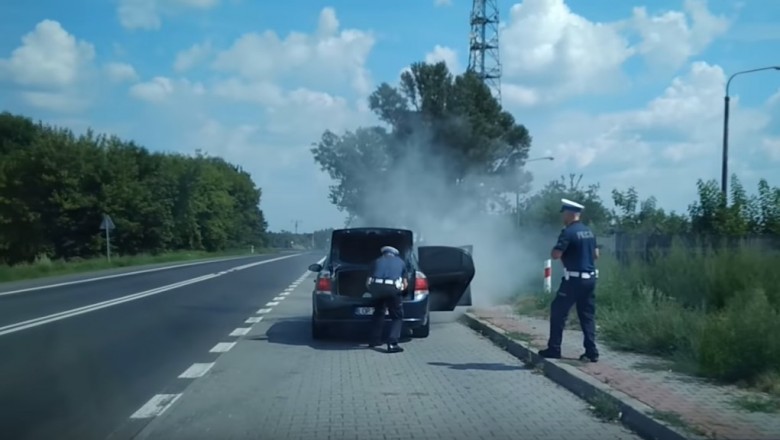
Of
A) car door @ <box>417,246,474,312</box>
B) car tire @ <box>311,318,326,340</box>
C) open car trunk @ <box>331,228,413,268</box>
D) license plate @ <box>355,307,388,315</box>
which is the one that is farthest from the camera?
car door @ <box>417,246,474,312</box>

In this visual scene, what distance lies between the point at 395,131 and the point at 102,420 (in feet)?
112

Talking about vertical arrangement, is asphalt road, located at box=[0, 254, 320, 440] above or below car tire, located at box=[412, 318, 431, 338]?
below

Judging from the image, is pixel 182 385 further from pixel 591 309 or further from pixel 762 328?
pixel 762 328

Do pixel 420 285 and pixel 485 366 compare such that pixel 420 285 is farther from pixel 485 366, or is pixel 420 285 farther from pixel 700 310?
pixel 700 310

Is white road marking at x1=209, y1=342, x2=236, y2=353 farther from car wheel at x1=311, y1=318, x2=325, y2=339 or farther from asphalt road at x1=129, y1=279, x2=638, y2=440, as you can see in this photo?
car wheel at x1=311, y1=318, x2=325, y2=339

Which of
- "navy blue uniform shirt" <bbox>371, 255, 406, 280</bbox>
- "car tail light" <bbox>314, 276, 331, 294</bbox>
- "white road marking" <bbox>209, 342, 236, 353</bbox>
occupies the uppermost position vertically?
"navy blue uniform shirt" <bbox>371, 255, 406, 280</bbox>

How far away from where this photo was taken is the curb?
7.75 m

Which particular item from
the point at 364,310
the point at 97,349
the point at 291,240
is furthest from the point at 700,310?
the point at 291,240

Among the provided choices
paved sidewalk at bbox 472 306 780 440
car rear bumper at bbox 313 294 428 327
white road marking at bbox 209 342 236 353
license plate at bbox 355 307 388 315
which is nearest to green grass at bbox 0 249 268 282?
white road marking at bbox 209 342 236 353

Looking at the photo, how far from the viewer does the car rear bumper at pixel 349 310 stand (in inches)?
578

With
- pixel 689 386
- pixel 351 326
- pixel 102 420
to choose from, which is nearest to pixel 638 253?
pixel 351 326

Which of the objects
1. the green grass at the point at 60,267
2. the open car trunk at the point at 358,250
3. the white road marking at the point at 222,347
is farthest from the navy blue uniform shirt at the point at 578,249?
the green grass at the point at 60,267

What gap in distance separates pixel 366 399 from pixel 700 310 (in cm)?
662

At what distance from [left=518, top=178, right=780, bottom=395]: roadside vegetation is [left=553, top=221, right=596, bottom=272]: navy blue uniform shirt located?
5.22ft
